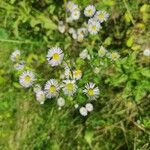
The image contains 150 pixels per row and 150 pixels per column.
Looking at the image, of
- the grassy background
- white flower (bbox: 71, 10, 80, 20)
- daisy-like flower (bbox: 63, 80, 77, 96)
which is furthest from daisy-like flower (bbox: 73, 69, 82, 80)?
white flower (bbox: 71, 10, 80, 20)

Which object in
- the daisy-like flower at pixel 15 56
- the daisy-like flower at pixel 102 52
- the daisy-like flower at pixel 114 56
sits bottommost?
the daisy-like flower at pixel 15 56

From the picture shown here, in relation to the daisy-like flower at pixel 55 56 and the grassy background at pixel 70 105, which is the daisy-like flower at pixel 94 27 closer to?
the grassy background at pixel 70 105

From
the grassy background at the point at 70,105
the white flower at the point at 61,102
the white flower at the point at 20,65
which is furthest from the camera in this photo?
the white flower at the point at 20,65

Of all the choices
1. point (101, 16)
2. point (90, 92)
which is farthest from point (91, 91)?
point (101, 16)

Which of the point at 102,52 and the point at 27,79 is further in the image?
the point at 27,79

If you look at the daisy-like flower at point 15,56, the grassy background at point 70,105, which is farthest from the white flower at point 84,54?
the daisy-like flower at point 15,56

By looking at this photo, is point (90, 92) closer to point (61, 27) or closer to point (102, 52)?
point (102, 52)

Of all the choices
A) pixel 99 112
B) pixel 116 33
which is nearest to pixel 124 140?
pixel 99 112

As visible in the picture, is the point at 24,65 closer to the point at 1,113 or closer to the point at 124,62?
the point at 1,113
